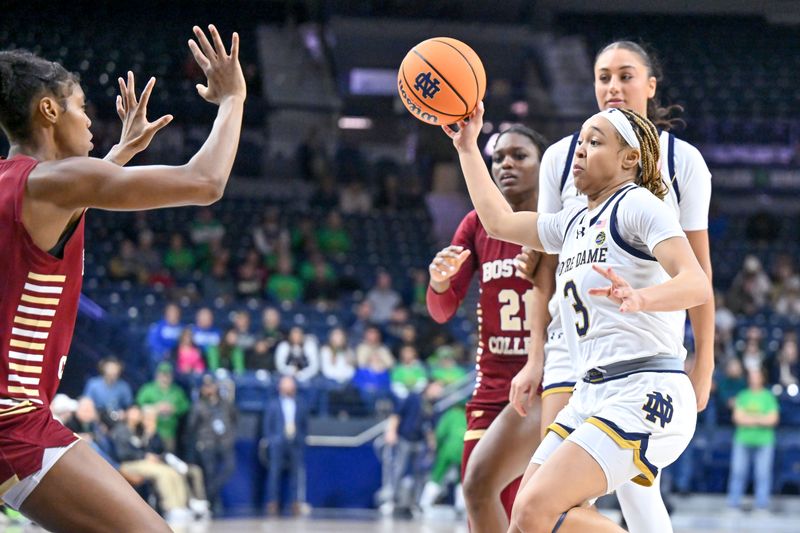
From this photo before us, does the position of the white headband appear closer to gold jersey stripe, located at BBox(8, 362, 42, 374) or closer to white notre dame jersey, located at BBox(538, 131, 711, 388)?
white notre dame jersey, located at BBox(538, 131, 711, 388)

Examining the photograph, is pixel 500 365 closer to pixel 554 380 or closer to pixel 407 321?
pixel 554 380

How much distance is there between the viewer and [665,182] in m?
4.07

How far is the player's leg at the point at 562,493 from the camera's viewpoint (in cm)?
332

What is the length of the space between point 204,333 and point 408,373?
2375mm

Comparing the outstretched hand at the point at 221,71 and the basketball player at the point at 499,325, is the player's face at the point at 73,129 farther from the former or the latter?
the basketball player at the point at 499,325

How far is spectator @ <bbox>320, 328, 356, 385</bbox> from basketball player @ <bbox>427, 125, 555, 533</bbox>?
24.3 ft

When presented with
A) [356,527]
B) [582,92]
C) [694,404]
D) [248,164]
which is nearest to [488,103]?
[582,92]

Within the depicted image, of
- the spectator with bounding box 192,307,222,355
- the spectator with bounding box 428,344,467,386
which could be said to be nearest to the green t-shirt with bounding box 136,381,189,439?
the spectator with bounding box 192,307,222,355

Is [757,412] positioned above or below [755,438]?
above

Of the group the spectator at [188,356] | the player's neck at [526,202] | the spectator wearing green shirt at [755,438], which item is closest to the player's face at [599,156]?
the player's neck at [526,202]

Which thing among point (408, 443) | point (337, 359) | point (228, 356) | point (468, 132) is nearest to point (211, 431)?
point (228, 356)

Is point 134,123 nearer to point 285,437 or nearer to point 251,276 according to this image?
point 285,437

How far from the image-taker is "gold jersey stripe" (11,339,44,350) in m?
3.05

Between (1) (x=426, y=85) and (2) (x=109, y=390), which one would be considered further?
(2) (x=109, y=390)
